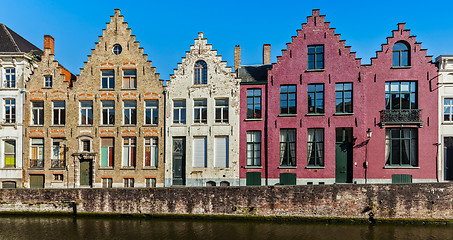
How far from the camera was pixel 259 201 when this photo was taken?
1673 cm

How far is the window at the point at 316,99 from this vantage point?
2147 centimetres

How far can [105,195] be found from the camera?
17.8 meters

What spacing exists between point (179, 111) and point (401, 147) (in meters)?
17.5

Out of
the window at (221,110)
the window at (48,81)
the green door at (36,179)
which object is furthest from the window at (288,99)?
the green door at (36,179)

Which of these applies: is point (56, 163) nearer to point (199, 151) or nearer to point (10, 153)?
point (10, 153)

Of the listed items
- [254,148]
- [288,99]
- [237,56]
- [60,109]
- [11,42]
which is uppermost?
[11,42]

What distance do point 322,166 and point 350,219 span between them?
5306 millimetres

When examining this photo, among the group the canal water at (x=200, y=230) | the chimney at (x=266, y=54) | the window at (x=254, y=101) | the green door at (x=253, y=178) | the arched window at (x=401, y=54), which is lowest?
the canal water at (x=200, y=230)

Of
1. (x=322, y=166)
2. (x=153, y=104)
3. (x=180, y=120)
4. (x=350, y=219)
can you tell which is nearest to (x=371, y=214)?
(x=350, y=219)

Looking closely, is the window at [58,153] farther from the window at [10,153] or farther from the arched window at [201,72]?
the arched window at [201,72]

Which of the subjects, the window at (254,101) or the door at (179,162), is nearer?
the window at (254,101)

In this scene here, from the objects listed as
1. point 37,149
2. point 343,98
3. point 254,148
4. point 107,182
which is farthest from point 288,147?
point 37,149

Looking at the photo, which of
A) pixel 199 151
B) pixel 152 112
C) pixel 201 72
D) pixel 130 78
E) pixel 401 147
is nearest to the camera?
pixel 401 147

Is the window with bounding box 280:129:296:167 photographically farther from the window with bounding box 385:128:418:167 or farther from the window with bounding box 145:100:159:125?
the window with bounding box 145:100:159:125
